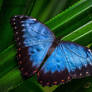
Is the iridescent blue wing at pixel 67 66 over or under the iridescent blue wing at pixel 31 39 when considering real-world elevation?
under

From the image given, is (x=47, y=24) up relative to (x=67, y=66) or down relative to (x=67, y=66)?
up

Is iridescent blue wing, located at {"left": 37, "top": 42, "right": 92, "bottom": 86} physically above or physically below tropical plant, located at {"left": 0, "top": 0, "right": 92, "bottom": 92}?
below

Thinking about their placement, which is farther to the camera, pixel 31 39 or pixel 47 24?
pixel 31 39
